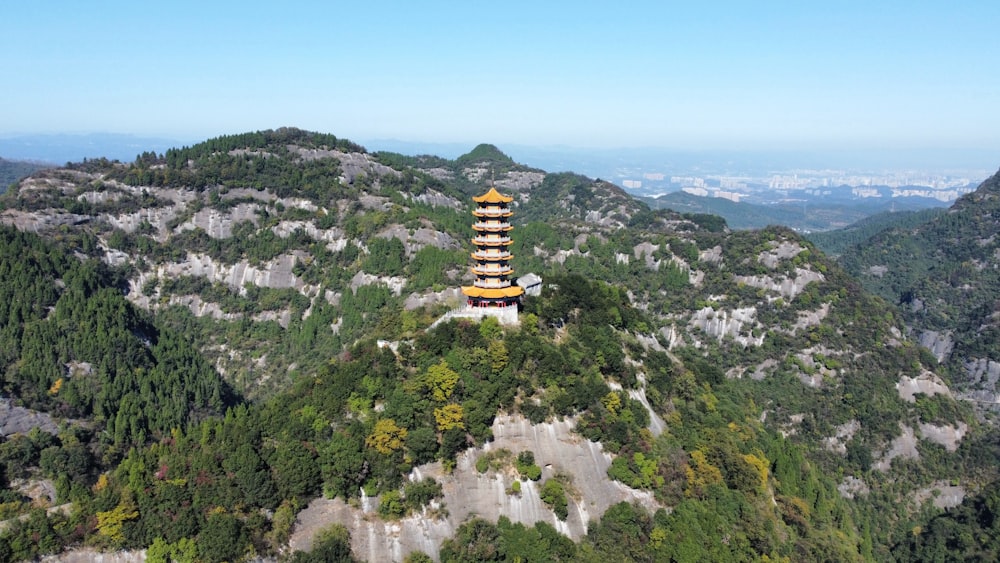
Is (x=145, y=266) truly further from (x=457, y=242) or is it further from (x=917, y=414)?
(x=917, y=414)

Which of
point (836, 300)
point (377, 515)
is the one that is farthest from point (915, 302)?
point (377, 515)

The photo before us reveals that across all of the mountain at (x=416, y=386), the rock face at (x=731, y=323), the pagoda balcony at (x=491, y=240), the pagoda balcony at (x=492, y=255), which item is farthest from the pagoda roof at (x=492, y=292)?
the rock face at (x=731, y=323)

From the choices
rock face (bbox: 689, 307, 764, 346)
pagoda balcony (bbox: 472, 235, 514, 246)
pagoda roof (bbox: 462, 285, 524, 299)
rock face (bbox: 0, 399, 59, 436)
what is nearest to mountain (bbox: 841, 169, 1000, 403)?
rock face (bbox: 689, 307, 764, 346)

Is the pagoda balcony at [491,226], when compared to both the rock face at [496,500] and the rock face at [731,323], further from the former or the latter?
Result: the rock face at [731,323]

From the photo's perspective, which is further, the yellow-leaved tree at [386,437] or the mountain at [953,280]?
the mountain at [953,280]

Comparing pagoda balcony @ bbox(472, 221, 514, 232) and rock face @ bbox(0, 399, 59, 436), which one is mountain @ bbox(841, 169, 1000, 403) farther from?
rock face @ bbox(0, 399, 59, 436)

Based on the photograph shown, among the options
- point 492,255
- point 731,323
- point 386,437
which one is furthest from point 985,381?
point 386,437
